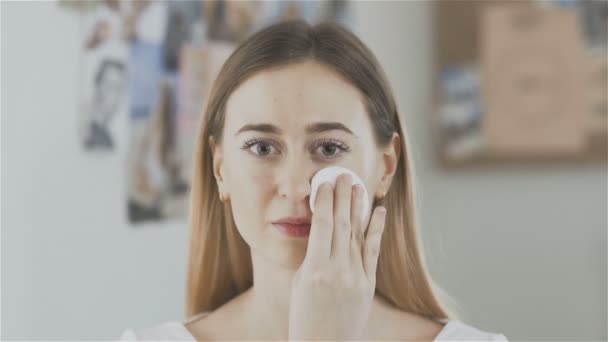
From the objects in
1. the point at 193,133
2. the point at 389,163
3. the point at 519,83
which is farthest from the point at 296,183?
the point at 519,83

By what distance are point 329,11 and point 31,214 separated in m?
0.88

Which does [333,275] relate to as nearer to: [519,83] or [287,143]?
[287,143]

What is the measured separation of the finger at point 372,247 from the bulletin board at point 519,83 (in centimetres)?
108

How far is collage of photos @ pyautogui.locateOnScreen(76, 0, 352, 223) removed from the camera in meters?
1.03

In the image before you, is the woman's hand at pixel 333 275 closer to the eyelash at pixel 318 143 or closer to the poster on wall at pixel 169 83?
the eyelash at pixel 318 143

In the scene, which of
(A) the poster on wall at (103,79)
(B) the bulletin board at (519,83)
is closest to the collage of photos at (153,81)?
(A) the poster on wall at (103,79)

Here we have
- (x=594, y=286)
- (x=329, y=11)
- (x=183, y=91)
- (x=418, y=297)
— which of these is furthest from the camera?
(x=594, y=286)

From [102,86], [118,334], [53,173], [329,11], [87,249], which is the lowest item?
[118,334]

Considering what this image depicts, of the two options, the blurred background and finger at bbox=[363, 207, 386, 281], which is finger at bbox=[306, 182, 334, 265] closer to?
finger at bbox=[363, 207, 386, 281]

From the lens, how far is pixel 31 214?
3.00ft

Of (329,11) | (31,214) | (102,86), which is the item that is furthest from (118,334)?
(329,11)

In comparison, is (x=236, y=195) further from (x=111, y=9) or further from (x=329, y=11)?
(x=329, y=11)

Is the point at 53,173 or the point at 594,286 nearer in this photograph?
the point at 53,173

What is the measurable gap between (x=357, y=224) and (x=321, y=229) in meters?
0.05
